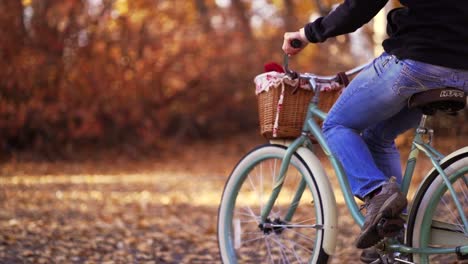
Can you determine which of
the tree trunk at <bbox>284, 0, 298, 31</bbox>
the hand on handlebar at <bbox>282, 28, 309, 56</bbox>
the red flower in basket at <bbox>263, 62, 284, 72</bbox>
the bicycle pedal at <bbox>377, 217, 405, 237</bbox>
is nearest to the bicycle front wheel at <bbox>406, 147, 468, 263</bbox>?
the bicycle pedal at <bbox>377, 217, 405, 237</bbox>

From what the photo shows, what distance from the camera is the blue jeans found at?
2871 millimetres

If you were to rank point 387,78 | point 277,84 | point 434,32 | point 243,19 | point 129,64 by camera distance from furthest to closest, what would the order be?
point 243,19
point 129,64
point 277,84
point 387,78
point 434,32

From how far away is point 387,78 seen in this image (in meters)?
2.96

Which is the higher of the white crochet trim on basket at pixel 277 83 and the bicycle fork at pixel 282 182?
the white crochet trim on basket at pixel 277 83

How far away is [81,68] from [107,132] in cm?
131

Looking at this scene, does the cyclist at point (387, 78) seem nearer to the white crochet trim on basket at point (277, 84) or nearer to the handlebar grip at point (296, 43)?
the handlebar grip at point (296, 43)

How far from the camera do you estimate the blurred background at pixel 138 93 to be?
10.2 meters

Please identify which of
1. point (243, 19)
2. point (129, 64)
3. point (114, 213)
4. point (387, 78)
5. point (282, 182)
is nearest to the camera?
point (387, 78)

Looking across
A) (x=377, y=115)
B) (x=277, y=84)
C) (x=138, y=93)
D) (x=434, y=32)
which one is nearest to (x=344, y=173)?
(x=377, y=115)

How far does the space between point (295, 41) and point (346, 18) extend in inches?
12.4

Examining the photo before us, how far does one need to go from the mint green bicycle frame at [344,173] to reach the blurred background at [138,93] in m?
4.18

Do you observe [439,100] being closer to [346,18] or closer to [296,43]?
[346,18]

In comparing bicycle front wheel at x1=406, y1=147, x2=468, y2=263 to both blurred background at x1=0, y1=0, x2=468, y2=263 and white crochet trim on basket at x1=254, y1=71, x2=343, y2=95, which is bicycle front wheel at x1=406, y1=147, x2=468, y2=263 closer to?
white crochet trim on basket at x1=254, y1=71, x2=343, y2=95

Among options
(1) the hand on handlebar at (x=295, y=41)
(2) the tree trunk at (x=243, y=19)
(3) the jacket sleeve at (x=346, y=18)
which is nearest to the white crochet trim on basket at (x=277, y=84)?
(1) the hand on handlebar at (x=295, y=41)
